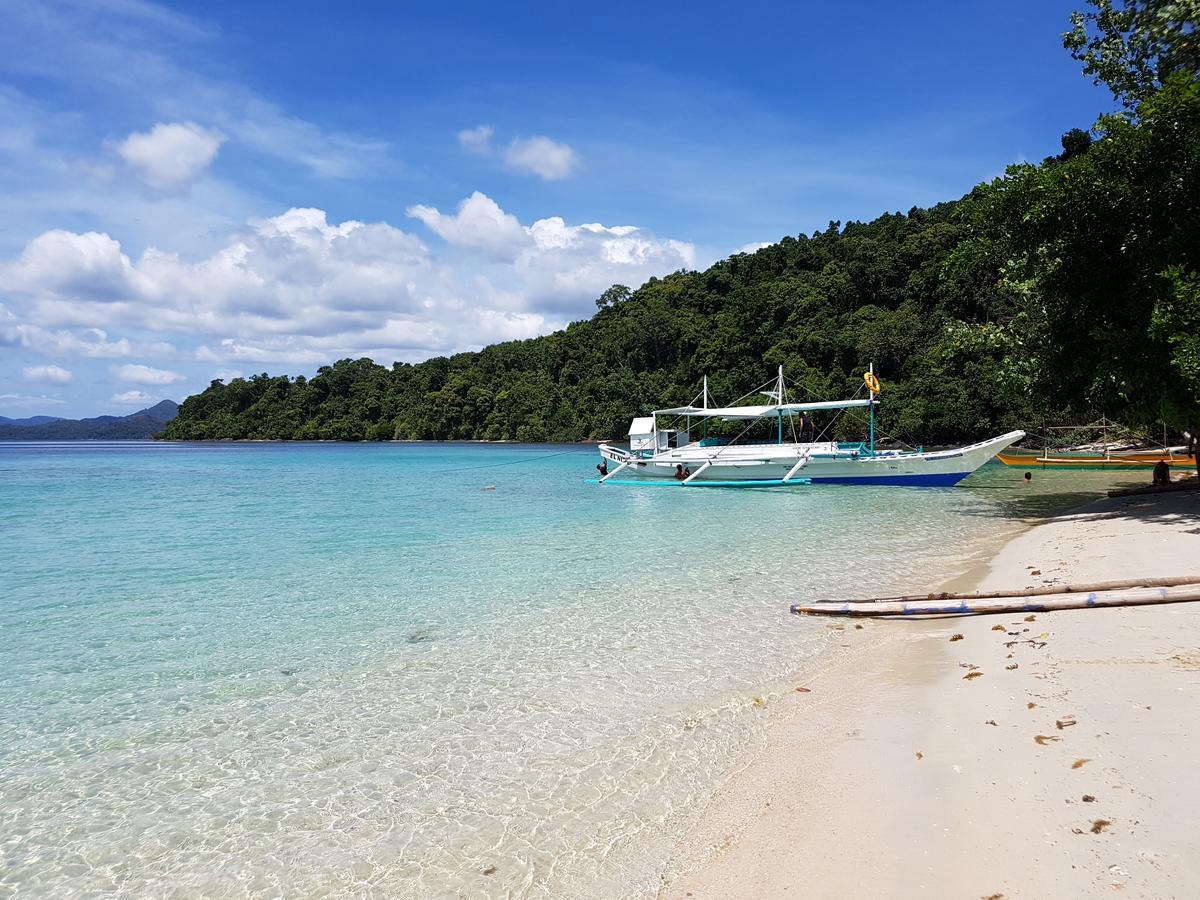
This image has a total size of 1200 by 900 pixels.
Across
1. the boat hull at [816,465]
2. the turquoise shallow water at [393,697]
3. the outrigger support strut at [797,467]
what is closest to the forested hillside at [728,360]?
the boat hull at [816,465]

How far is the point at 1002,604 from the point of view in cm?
813

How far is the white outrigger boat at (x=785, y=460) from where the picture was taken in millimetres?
28125

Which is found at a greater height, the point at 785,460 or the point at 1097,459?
the point at 785,460

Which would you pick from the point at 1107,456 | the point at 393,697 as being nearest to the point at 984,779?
the point at 393,697

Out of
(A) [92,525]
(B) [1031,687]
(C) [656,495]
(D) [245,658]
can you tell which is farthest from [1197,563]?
(A) [92,525]

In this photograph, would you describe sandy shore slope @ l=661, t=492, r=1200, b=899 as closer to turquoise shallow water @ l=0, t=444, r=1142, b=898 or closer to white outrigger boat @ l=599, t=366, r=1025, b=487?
turquoise shallow water @ l=0, t=444, r=1142, b=898

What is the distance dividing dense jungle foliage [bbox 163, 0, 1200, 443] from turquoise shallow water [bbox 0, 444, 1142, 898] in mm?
4773

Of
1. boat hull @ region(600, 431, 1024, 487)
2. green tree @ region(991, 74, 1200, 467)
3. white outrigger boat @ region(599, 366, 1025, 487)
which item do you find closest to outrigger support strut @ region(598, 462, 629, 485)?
white outrigger boat @ region(599, 366, 1025, 487)

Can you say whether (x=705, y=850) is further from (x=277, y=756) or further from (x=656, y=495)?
(x=656, y=495)

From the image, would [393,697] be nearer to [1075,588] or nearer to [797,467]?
[1075,588]

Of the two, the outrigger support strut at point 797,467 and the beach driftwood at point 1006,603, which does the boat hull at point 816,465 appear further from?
the beach driftwood at point 1006,603

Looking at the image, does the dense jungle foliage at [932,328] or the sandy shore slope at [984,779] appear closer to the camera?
the sandy shore slope at [984,779]

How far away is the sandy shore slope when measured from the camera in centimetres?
336

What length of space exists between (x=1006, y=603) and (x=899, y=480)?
72.9ft
